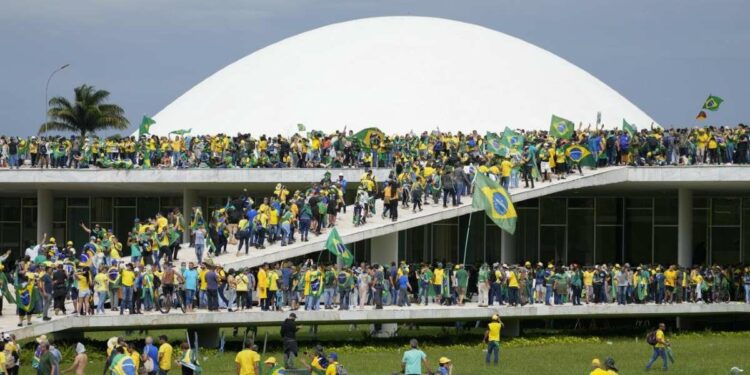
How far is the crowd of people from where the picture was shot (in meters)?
39.5

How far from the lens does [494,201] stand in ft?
111

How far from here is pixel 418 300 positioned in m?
34.0

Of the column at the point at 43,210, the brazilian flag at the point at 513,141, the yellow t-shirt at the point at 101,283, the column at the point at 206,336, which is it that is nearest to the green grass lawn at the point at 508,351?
the column at the point at 206,336

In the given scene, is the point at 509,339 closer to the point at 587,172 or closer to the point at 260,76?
the point at 587,172

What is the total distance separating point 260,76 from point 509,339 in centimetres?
2571

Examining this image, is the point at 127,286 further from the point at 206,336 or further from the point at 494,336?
the point at 494,336

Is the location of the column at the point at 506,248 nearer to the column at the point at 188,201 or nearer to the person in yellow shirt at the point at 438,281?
the column at the point at 188,201

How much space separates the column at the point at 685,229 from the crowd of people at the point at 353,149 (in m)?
2.53

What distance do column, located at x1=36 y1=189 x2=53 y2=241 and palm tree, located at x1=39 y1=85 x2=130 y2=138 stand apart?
74.4ft

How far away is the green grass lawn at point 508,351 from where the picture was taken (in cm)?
2878

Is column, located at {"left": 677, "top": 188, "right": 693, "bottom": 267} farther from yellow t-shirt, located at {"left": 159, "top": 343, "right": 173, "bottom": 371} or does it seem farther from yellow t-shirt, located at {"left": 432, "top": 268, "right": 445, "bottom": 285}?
yellow t-shirt, located at {"left": 159, "top": 343, "right": 173, "bottom": 371}

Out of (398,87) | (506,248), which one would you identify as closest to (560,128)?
(506,248)

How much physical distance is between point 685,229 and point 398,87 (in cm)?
1576

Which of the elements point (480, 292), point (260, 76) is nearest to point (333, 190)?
point (480, 292)
